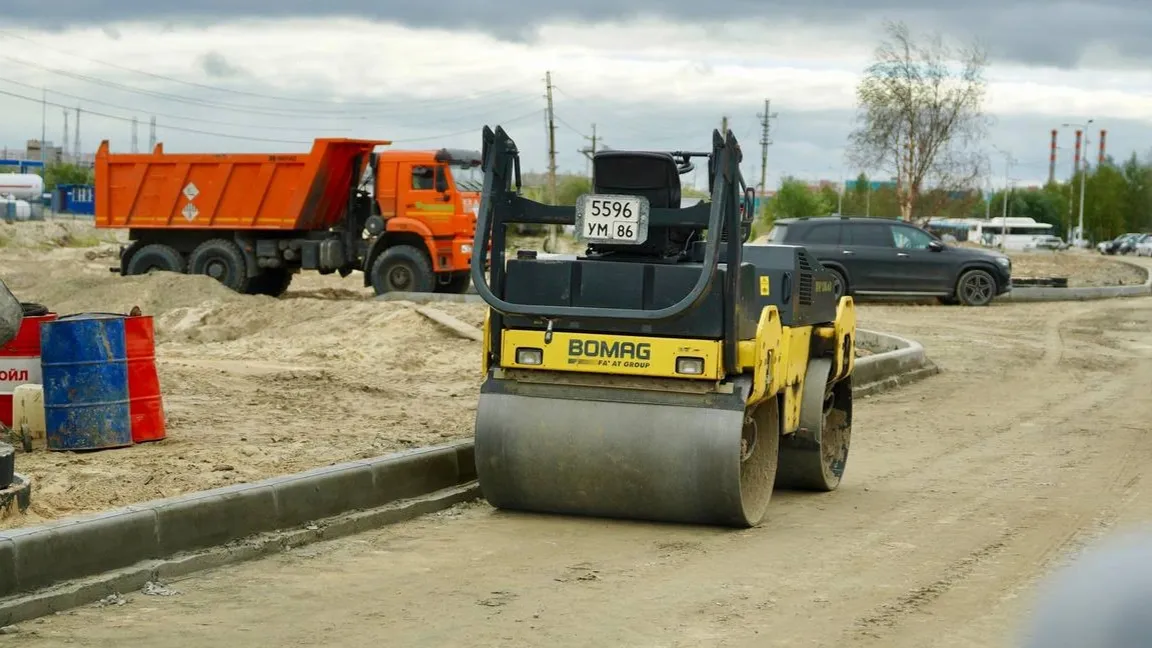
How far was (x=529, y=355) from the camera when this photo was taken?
845 centimetres

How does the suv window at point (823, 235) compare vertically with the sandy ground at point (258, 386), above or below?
above

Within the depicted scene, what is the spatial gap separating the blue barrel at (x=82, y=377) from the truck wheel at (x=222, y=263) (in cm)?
1768

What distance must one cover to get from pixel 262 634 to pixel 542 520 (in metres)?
2.85

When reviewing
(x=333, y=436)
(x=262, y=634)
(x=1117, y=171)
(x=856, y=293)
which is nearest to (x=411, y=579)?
(x=262, y=634)

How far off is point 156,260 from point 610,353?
20507mm

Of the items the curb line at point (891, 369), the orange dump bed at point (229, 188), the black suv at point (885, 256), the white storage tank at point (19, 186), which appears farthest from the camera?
the white storage tank at point (19, 186)

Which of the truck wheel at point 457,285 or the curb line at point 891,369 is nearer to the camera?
the curb line at point 891,369

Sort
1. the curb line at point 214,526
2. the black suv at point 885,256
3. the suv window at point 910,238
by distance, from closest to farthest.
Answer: the curb line at point 214,526
the black suv at point 885,256
the suv window at point 910,238

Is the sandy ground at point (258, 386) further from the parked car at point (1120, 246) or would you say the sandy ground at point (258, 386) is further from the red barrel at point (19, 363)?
the parked car at point (1120, 246)

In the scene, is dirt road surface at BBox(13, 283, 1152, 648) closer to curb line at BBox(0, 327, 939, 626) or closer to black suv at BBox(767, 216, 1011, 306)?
curb line at BBox(0, 327, 939, 626)

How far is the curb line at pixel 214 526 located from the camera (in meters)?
6.29

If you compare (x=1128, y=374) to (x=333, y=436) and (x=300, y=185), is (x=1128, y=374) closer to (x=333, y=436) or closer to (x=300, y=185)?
(x=333, y=436)

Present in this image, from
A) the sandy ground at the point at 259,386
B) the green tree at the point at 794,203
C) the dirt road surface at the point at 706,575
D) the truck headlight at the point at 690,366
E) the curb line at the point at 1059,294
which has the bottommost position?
the dirt road surface at the point at 706,575

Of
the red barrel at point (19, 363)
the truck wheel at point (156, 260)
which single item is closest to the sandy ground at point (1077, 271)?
the truck wheel at point (156, 260)
